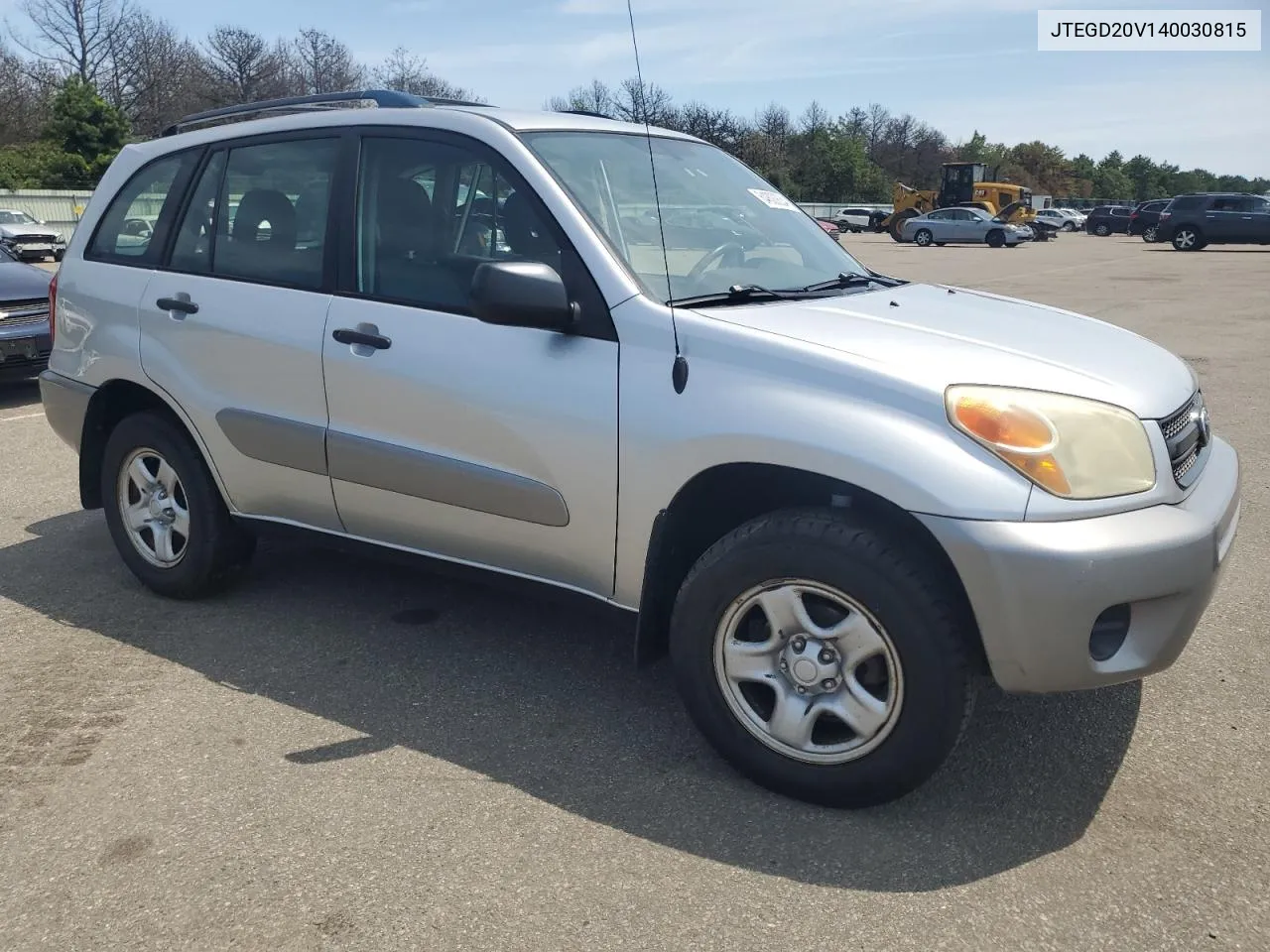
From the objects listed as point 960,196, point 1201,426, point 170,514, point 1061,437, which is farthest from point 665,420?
point 960,196

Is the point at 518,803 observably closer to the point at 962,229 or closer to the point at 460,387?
the point at 460,387

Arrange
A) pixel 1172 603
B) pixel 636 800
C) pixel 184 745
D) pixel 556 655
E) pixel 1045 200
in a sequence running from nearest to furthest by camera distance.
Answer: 1. pixel 1172 603
2. pixel 636 800
3. pixel 184 745
4. pixel 556 655
5. pixel 1045 200

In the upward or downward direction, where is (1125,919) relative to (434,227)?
downward

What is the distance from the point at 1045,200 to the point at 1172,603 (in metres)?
85.2

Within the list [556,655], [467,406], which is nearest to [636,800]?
[556,655]

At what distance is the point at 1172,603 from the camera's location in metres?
2.70

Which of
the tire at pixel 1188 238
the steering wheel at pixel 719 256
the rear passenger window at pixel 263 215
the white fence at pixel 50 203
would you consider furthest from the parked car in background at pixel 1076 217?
A: the rear passenger window at pixel 263 215

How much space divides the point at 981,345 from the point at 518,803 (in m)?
1.77

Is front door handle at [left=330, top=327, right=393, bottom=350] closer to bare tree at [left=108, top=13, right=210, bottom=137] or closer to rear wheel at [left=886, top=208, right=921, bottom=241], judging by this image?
rear wheel at [left=886, top=208, right=921, bottom=241]

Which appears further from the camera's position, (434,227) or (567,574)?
(434,227)

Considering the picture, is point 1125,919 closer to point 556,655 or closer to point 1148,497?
point 1148,497

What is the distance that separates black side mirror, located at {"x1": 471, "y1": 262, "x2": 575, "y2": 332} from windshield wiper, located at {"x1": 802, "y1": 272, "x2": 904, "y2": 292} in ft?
3.06

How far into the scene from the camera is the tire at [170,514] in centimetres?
425

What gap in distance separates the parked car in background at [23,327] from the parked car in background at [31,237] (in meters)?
17.6
